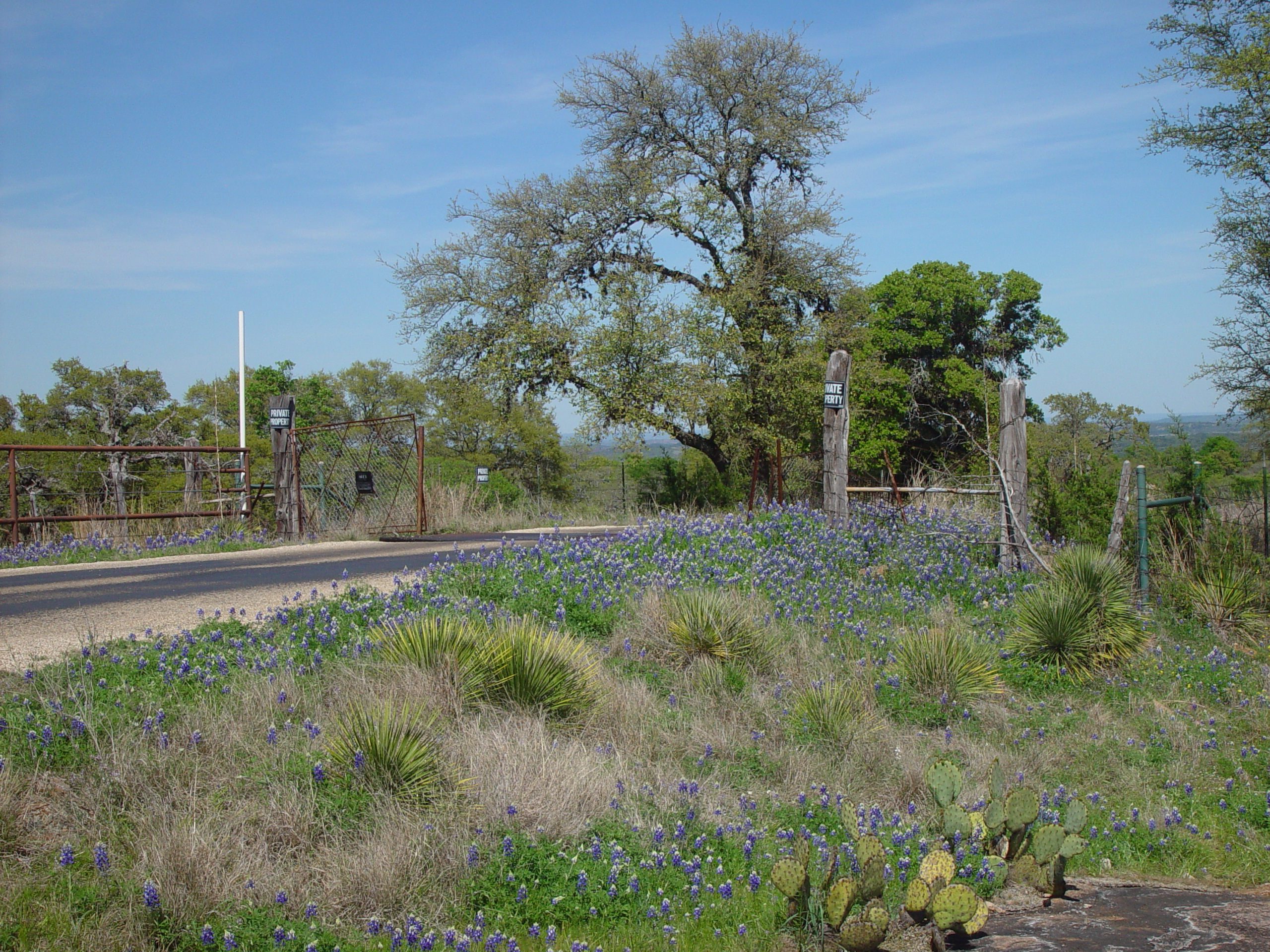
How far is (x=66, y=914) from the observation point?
367 cm

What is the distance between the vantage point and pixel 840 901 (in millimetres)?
3660

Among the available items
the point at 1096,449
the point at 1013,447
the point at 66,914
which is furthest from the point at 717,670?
the point at 1096,449

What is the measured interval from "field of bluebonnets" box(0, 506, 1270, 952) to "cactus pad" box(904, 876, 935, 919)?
531 mm

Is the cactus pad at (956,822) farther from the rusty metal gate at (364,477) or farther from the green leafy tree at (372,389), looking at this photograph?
the green leafy tree at (372,389)

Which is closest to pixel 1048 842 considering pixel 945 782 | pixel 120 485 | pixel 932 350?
pixel 945 782

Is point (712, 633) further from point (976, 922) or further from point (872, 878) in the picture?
point (976, 922)

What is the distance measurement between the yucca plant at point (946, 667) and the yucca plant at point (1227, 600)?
3.81 metres

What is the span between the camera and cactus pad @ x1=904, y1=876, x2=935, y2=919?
371 centimetres

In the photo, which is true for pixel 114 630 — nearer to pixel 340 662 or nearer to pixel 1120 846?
pixel 340 662

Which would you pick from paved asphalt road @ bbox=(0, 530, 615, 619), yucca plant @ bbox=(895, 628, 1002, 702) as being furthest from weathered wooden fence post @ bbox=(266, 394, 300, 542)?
yucca plant @ bbox=(895, 628, 1002, 702)

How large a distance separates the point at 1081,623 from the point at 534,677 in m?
5.18

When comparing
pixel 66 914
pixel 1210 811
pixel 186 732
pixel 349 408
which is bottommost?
pixel 1210 811

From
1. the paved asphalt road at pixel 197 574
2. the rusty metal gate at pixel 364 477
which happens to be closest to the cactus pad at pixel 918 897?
the paved asphalt road at pixel 197 574

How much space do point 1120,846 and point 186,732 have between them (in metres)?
5.10
